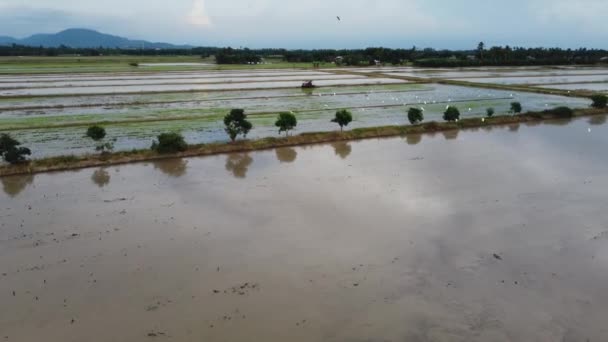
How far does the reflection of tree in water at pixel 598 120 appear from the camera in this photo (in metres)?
20.6

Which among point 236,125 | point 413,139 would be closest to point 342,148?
point 413,139

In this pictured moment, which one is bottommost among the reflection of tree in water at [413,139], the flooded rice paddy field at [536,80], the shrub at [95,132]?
the reflection of tree in water at [413,139]

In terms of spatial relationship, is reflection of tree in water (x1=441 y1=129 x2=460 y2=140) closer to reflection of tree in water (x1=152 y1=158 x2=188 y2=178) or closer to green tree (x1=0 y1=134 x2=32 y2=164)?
reflection of tree in water (x1=152 y1=158 x2=188 y2=178)

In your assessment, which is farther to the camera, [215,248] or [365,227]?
[365,227]

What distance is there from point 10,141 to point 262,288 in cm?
915

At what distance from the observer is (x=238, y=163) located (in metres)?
13.9

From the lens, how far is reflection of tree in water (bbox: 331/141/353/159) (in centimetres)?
1521

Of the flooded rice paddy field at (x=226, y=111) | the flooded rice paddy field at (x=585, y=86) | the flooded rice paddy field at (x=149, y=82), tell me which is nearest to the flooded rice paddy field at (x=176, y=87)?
the flooded rice paddy field at (x=149, y=82)

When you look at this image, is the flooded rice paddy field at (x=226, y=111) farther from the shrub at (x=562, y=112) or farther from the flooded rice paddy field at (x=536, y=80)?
the flooded rice paddy field at (x=536, y=80)

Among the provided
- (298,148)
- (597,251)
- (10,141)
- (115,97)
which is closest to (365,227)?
(597,251)

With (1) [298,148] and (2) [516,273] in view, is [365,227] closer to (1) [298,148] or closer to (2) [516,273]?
(2) [516,273]

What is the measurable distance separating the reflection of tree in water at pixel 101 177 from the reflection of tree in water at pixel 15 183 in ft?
4.87

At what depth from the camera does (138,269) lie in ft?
25.7

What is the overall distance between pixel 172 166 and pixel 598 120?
18.3 m
